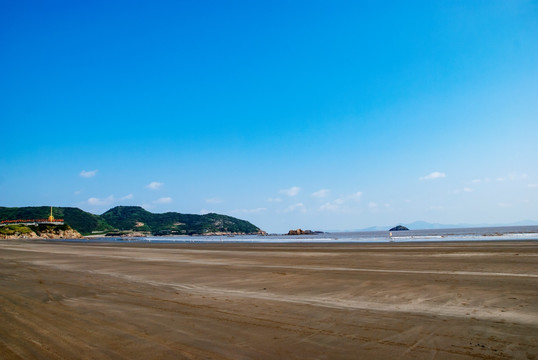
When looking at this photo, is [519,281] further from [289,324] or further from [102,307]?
[102,307]

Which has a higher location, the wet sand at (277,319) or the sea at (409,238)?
the wet sand at (277,319)

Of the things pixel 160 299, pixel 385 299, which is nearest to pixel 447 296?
pixel 385 299

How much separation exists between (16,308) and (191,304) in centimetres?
462

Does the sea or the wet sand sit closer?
the wet sand

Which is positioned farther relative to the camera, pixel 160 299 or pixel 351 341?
pixel 160 299

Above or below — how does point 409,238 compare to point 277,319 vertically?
below

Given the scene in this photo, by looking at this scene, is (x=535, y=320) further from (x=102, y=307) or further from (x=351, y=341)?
(x=102, y=307)

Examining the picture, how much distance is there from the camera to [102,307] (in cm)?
790

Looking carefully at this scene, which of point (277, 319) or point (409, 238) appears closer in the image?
point (277, 319)

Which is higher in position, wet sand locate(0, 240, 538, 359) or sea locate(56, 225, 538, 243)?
wet sand locate(0, 240, 538, 359)

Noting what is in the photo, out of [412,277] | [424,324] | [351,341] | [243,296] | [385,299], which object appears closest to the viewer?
[351,341]

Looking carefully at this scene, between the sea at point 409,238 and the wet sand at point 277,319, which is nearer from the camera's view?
the wet sand at point 277,319

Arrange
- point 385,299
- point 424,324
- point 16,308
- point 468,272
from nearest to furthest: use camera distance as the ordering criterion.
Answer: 1. point 424,324
2. point 16,308
3. point 385,299
4. point 468,272

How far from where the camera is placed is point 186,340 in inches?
203
